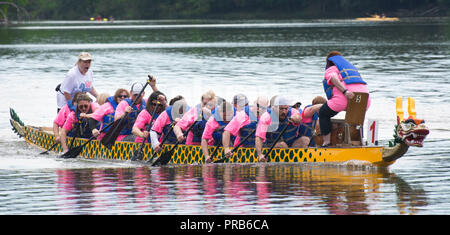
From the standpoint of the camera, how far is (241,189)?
1311cm

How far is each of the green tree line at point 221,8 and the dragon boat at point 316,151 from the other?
9617cm

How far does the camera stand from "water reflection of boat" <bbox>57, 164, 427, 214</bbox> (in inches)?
457

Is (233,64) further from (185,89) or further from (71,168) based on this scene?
(71,168)

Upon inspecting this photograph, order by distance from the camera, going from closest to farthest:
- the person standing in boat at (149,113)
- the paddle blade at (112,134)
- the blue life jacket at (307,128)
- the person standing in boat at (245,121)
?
the person standing in boat at (245,121) → the blue life jacket at (307,128) → the person standing in boat at (149,113) → the paddle blade at (112,134)

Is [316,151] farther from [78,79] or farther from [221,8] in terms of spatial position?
[221,8]

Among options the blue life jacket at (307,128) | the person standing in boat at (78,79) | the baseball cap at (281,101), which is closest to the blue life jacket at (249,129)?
the baseball cap at (281,101)

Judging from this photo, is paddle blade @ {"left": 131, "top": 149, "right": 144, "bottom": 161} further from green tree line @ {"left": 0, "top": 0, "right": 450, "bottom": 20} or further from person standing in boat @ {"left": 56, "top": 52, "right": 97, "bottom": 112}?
green tree line @ {"left": 0, "top": 0, "right": 450, "bottom": 20}

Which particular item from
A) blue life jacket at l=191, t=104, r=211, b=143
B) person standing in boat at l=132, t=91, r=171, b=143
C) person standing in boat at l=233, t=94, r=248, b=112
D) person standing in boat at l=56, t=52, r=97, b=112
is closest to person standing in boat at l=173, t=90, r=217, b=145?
blue life jacket at l=191, t=104, r=211, b=143

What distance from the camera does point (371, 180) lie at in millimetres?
13594

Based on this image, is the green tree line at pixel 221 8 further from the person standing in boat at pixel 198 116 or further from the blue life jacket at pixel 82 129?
the person standing in boat at pixel 198 116

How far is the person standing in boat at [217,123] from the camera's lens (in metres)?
15.4

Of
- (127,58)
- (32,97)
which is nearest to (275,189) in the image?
(32,97)
